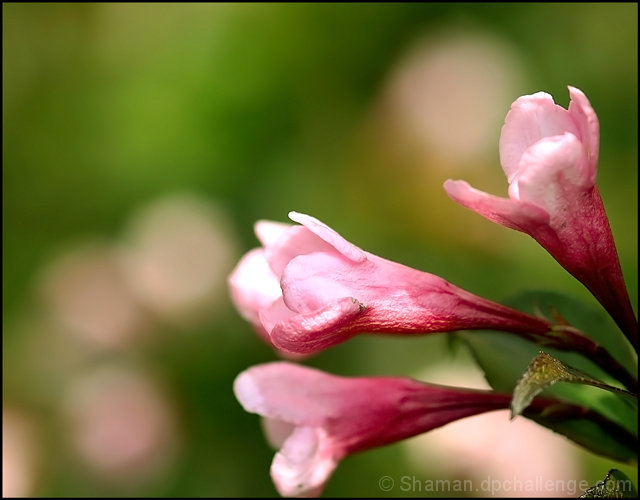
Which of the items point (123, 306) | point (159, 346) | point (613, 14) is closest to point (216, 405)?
point (159, 346)

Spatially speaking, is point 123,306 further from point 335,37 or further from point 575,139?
point 575,139

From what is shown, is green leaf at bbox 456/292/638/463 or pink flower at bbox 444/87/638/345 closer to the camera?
pink flower at bbox 444/87/638/345

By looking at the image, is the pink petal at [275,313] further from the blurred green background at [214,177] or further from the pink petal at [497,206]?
the blurred green background at [214,177]

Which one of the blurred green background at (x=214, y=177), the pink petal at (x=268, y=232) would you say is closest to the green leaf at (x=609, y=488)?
the pink petal at (x=268, y=232)

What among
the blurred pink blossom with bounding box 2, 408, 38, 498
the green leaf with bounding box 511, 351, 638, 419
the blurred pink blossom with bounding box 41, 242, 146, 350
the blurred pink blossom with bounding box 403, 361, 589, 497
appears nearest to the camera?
the green leaf with bounding box 511, 351, 638, 419

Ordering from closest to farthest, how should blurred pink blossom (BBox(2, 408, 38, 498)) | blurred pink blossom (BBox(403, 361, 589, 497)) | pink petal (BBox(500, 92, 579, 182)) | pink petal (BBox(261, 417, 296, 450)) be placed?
pink petal (BBox(500, 92, 579, 182)) → pink petal (BBox(261, 417, 296, 450)) → blurred pink blossom (BBox(403, 361, 589, 497)) → blurred pink blossom (BBox(2, 408, 38, 498))

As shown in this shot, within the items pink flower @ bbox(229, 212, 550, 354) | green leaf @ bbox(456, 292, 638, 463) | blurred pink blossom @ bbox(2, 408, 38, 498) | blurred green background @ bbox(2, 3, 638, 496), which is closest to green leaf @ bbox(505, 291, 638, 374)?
green leaf @ bbox(456, 292, 638, 463)
